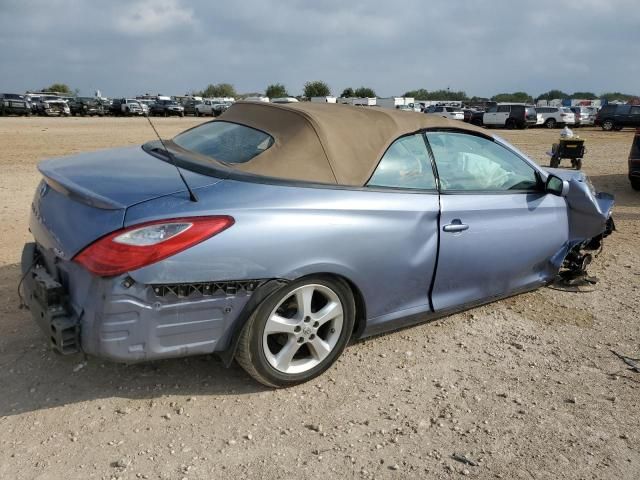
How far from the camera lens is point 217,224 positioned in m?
2.65

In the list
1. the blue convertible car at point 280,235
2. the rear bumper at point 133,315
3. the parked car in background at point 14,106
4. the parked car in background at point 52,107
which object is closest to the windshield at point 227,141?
the blue convertible car at point 280,235

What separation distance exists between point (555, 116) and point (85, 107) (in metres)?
35.0

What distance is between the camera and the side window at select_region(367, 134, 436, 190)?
3.36 m

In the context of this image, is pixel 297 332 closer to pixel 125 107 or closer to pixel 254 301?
pixel 254 301

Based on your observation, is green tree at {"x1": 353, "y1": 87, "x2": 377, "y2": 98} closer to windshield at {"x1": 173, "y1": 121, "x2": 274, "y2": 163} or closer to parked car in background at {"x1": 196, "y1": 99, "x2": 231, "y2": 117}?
parked car in background at {"x1": 196, "y1": 99, "x2": 231, "y2": 117}

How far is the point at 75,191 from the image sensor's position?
9.27ft

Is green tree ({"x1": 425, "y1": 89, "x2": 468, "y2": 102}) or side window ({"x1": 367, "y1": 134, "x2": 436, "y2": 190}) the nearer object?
side window ({"x1": 367, "y1": 134, "x2": 436, "y2": 190})

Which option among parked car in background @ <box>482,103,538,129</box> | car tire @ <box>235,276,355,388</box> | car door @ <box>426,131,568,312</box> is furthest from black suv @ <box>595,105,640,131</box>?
car tire @ <box>235,276,355,388</box>

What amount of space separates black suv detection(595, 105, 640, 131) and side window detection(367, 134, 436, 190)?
1352 inches

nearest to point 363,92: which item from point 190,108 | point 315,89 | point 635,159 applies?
point 315,89

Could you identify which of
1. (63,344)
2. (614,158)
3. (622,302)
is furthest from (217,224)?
(614,158)

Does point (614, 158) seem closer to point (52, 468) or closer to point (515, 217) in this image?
point (515, 217)

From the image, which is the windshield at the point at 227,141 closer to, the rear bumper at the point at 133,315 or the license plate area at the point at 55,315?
the rear bumper at the point at 133,315

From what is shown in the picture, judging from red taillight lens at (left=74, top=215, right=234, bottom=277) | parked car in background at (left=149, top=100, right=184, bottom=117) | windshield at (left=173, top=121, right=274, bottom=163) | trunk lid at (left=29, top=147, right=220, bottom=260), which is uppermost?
parked car in background at (left=149, top=100, right=184, bottom=117)
